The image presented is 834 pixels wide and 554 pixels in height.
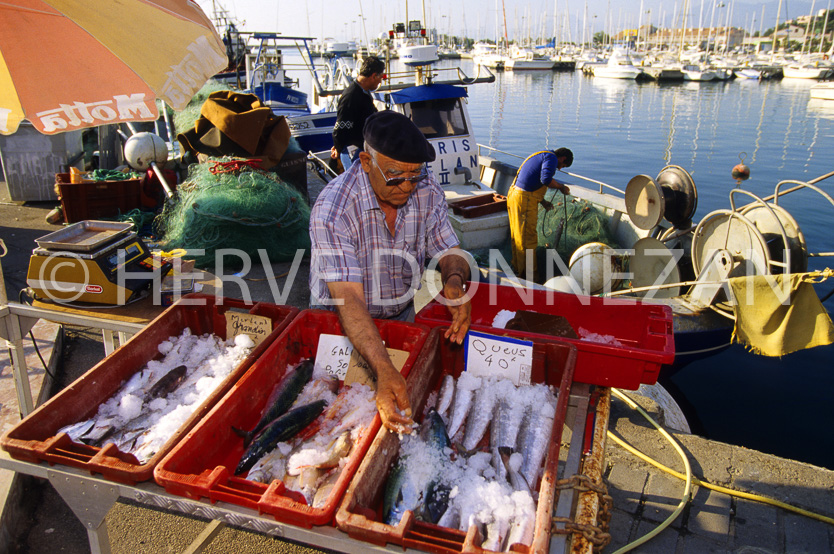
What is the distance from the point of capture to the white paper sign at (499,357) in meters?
2.52

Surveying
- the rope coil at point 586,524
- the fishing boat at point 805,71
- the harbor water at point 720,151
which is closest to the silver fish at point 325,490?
the rope coil at point 586,524

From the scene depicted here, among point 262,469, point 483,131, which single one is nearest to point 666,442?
point 262,469

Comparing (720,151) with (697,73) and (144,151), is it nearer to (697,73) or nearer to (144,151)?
(144,151)

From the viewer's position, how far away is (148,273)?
3.31 metres

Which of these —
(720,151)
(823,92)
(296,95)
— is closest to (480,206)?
(296,95)

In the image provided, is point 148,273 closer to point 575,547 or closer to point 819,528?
point 575,547

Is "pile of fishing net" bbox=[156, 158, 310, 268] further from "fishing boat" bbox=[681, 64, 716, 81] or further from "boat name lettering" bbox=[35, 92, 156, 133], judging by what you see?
"fishing boat" bbox=[681, 64, 716, 81]

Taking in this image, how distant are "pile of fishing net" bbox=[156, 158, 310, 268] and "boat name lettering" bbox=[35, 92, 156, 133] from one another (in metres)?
3.44

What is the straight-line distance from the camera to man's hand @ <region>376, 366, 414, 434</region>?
77.9 inches

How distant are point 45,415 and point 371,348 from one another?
136 centimetres

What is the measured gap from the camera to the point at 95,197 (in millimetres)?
7496

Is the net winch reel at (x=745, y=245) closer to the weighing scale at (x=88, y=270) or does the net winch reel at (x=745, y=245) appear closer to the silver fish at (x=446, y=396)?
the silver fish at (x=446, y=396)

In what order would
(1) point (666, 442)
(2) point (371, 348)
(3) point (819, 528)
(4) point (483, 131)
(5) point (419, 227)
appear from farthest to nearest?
(4) point (483, 131), (1) point (666, 442), (3) point (819, 528), (5) point (419, 227), (2) point (371, 348)

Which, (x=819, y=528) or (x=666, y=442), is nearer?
(x=819, y=528)
